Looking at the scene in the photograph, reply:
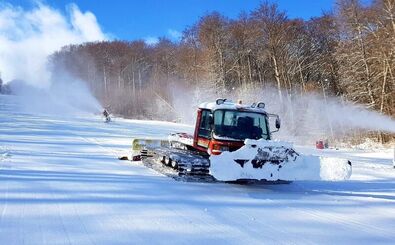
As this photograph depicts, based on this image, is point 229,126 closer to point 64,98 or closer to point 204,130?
point 204,130

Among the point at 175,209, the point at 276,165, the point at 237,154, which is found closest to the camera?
the point at 175,209

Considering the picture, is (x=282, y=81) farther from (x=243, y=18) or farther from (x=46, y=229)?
(x=46, y=229)

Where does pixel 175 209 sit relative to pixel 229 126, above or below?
below

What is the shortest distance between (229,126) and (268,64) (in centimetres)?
3816

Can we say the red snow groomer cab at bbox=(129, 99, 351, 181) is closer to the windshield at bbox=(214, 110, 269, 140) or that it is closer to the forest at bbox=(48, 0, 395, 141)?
the windshield at bbox=(214, 110, 269, 140)

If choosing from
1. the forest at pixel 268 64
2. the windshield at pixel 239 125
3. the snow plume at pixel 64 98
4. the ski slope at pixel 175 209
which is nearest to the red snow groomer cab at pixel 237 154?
the windshield at pixel 239 125

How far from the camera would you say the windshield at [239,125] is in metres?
10.4

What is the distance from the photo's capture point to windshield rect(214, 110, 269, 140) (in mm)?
10375

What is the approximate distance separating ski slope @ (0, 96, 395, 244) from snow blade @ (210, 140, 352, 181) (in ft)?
1.38

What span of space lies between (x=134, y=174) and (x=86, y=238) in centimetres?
579

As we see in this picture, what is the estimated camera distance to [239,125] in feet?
34.6

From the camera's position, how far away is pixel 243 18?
46.0 m

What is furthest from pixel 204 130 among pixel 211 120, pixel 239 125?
pixel 239 125

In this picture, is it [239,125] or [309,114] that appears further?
[309,114]
